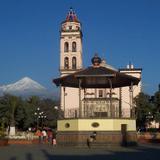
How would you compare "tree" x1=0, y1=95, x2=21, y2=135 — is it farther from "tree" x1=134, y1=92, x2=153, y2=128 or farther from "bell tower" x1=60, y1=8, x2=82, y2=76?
"tree" x1=134, y1=92, x2=153, y2=128

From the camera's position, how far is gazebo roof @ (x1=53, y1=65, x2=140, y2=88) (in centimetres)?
3307

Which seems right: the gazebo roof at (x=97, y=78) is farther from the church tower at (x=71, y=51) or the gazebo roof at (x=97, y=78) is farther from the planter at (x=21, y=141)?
the church tower at (x=71, y=51)

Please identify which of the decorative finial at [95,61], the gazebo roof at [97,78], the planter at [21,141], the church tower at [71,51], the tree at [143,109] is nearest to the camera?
the gazebo roof at [97,78]

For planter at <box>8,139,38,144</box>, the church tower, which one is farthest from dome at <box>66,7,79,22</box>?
planter at <box>8,139,38,144</box>

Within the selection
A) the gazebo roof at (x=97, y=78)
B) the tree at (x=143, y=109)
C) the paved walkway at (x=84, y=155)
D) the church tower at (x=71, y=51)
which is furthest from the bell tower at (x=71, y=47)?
the paved walkway at (x=84, y=155)

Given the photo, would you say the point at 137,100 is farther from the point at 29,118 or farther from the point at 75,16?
the point at 75,16

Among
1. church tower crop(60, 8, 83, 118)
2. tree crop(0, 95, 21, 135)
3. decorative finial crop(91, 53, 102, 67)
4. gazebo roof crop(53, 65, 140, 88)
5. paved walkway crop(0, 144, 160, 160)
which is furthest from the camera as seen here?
church tower crop(60, 8, 83, 118)

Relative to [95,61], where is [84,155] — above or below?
below

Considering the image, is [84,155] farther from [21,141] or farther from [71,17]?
[71,17]

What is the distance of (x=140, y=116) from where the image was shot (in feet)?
241

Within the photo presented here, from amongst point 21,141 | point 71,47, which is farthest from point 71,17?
point 21,141

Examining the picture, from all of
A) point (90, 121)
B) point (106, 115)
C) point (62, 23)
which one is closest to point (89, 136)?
point (90, 121)

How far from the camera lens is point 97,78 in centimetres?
3478

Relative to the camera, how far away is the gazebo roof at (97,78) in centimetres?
3307
